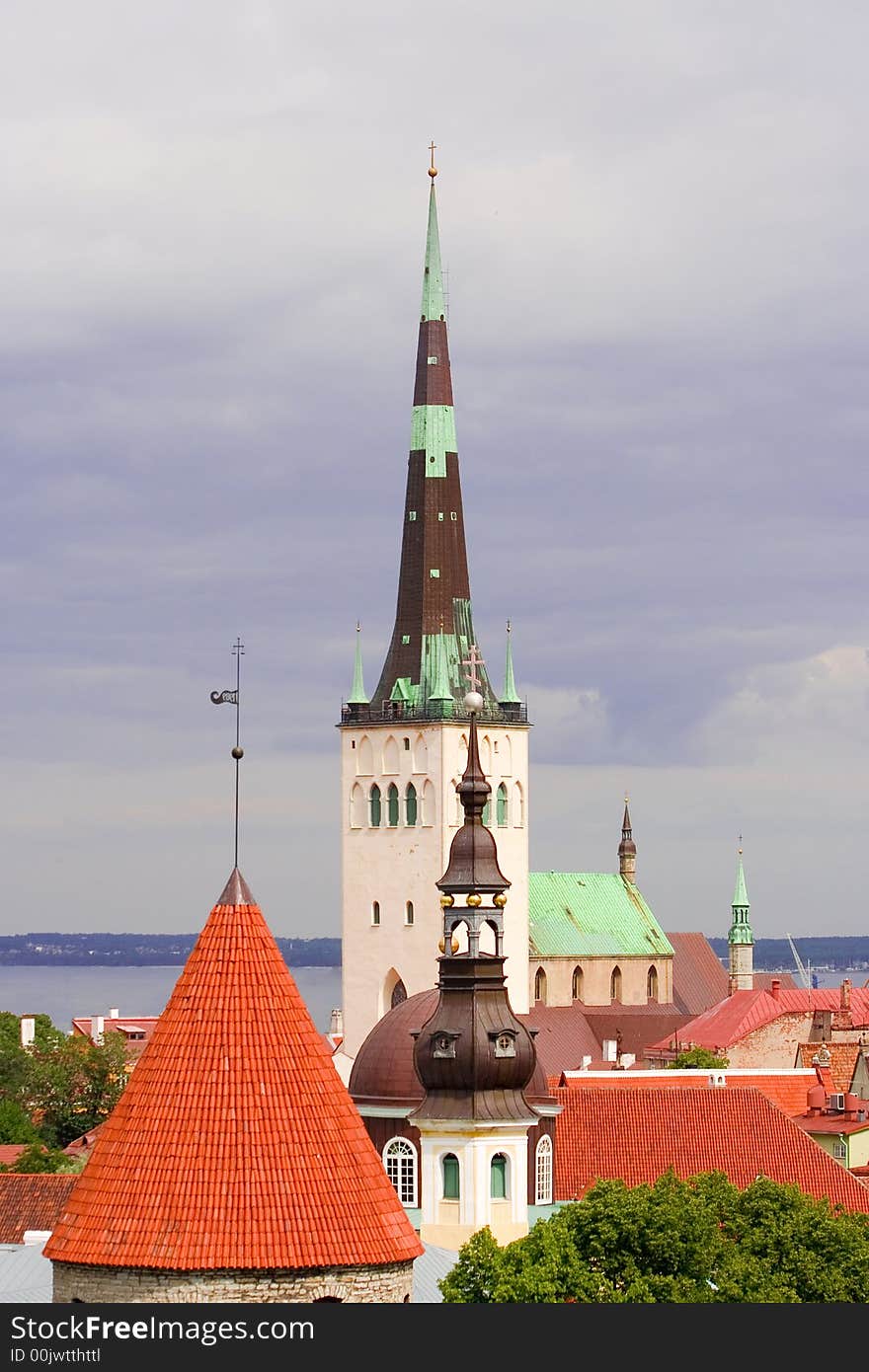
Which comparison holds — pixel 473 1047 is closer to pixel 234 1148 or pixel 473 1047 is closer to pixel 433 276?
pixel 234 1148

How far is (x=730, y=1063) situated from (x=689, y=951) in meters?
40.8

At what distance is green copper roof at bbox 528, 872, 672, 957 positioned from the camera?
451 ft

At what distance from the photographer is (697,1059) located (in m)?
112

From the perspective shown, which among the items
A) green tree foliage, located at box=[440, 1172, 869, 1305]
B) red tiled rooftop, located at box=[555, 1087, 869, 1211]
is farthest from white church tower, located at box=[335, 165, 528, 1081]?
green tree foliage, located at box=[440, 1172, 869, 1305]

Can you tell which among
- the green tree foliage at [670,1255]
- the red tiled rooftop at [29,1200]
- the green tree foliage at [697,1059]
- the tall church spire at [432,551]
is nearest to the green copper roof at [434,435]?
the tall church spire at [432,551]

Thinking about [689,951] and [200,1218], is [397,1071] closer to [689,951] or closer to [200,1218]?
[200,1218]

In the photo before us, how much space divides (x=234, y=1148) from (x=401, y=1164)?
34.3 meters

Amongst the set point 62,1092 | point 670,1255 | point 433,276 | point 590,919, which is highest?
point 433,276

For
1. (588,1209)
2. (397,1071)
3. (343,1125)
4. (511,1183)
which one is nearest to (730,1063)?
(397,1071)

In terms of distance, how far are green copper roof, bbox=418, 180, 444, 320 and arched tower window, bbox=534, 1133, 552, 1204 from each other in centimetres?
5629

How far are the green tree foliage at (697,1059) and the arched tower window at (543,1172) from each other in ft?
143

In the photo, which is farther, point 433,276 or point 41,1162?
point 433,276

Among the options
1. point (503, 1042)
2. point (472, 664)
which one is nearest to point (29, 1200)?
point (503, 1042)

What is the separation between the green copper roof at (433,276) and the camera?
391ft
